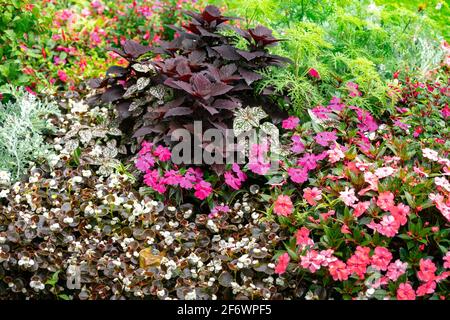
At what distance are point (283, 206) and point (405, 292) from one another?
70 cm

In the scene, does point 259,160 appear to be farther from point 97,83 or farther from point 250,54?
point 97,83

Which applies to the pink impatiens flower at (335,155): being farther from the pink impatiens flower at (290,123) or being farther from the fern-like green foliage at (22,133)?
the fern-like green foliage at (22,133)

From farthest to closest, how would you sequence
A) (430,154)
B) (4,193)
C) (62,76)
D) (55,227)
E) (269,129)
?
(62,76), (269,129), (4,193), (430,154), (55,227)

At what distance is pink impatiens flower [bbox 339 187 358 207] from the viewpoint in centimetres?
273

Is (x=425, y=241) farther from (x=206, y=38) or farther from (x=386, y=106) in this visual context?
(x=206, y=38)

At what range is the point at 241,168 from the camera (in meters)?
3.24

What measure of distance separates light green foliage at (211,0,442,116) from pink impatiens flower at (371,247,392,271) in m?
1.11

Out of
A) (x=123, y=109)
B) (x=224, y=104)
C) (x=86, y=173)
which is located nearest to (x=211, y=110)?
(x=224, y=104)

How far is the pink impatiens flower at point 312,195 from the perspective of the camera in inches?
112

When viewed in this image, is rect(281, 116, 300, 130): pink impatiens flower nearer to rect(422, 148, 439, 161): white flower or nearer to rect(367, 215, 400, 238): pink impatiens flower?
rect(422, 148, 439, 161): white flower

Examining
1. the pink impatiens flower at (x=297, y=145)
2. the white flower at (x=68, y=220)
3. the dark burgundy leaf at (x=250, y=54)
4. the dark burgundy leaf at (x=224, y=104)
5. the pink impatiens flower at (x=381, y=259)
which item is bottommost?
the pink impatiens flower at (x=381, y=259)

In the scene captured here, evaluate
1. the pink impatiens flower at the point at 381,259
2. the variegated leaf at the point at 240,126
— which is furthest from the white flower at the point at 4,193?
the pink impatiens flower at the point at 381,259

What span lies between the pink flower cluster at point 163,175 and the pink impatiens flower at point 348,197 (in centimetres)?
72

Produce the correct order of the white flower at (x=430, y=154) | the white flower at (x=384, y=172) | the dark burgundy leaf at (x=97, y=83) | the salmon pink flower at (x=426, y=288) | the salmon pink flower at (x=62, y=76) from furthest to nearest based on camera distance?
1. the salmon pink flower at (x=62, y=76)
2. the dark burgundy leaf at (x=97, y=83)
3. the white flower at (x=430, y=154)
4. the white flower at (x=384, y=172)
5. the salmon pink flower at (x=426, y=288)
